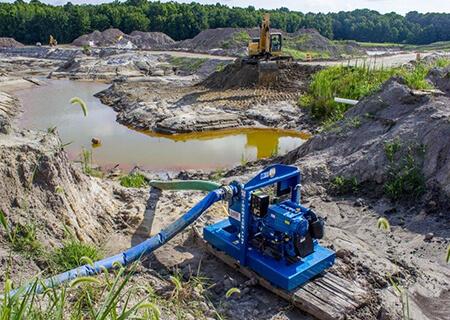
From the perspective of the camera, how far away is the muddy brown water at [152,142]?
587 inches

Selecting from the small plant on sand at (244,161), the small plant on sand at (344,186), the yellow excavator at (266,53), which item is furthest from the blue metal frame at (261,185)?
Result: the yellow excavator at (266,53)

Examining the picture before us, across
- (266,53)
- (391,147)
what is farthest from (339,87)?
(391,147)

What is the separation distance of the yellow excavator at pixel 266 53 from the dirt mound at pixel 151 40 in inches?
1301

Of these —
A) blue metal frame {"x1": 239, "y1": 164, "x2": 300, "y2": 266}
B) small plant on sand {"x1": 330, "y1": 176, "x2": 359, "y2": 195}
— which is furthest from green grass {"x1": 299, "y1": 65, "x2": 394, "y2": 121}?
blue metal frame {"x1": 239, "y1": 164, "x2": 300, "y2": 266}

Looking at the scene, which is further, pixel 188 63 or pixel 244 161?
pixel 188 63

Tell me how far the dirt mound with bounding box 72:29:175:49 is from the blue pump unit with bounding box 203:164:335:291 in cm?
5168

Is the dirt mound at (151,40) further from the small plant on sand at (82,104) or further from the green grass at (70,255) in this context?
the small plant on sand at (82,104)

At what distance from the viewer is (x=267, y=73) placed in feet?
78.3

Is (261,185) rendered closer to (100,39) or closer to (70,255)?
(70,255)

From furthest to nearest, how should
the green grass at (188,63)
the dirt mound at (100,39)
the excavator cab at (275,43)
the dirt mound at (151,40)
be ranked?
the dirt mound at (151,40), the dirt mound at (100,39), the green grass at (188,63), the excavator cab at (275,43)

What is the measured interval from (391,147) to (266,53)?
645 inches

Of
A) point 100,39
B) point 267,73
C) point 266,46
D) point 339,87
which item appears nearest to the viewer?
point 339,87

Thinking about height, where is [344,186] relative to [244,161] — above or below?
above

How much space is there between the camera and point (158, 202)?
27.8 ft
